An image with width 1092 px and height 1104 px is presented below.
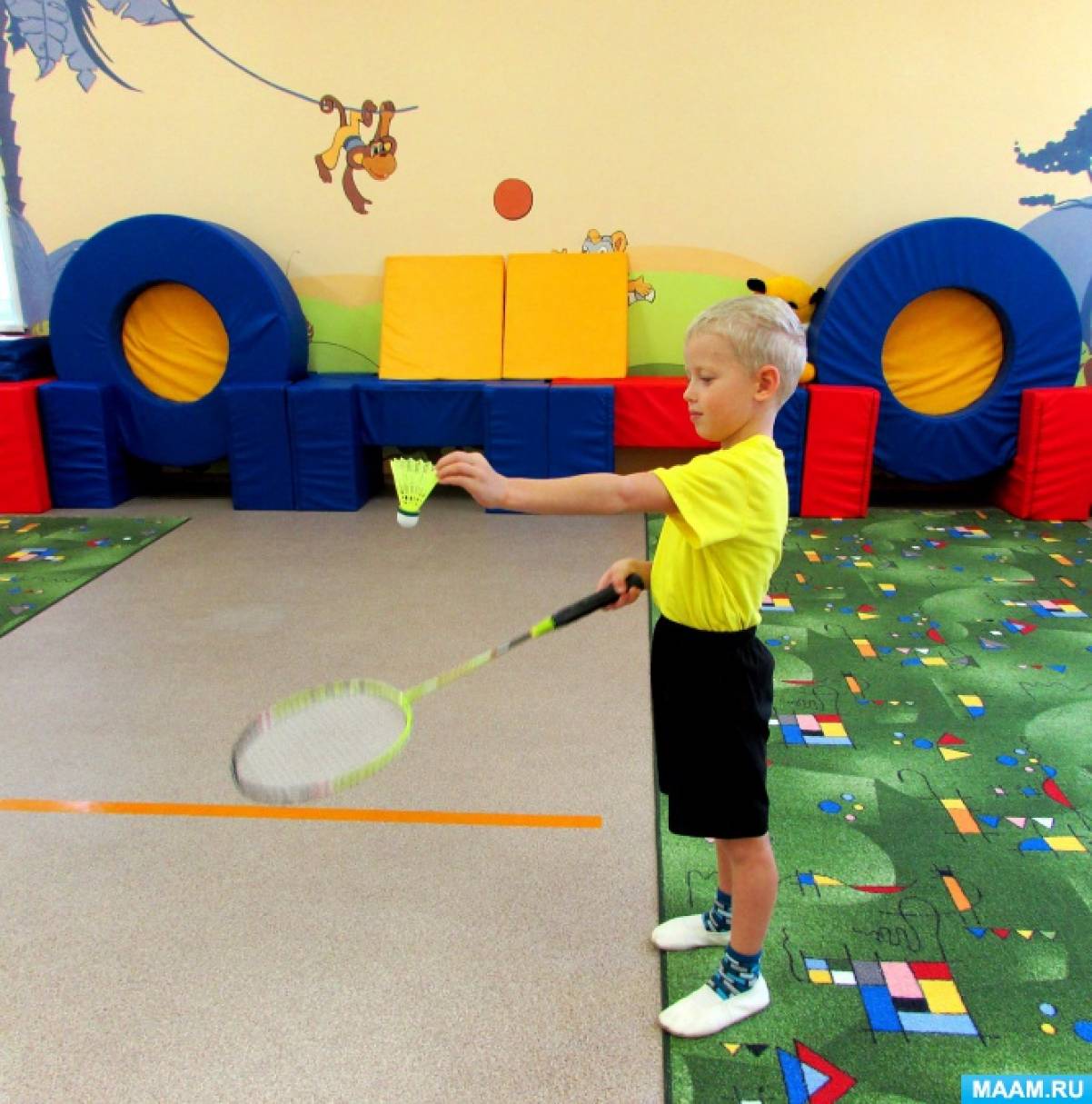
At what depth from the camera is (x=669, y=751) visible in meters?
1.78

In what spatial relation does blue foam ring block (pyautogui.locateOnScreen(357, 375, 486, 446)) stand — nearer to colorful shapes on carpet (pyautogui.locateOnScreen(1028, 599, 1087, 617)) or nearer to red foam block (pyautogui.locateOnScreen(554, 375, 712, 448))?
red foam block (pyautogui.locateOnScreen(554, 375, 712, 448))

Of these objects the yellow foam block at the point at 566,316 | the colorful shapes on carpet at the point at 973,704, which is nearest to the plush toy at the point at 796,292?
the yellow foam block at the point at 566,316

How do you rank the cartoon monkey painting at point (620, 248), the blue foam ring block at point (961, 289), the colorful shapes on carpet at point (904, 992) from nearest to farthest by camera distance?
the colorful shapes on carpet at point (904, 992)
the blue foam ring block at point (961, 289)
the cartoon monkey painting at point (620, 248)

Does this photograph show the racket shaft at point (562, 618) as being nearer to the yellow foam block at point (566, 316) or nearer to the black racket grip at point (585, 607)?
the black racket grip at point (585, 607)

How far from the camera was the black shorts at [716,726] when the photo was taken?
1.71 m

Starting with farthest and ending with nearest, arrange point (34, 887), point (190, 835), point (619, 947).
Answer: point (190, 835), point (34, 887), point (619, 947)

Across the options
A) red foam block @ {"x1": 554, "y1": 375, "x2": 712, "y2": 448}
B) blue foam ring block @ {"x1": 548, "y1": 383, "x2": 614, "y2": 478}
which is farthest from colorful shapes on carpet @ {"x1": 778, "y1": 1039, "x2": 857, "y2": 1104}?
red foam block @ {"x1": 554, "y1": 375, "x2": 712, "y2": 448}

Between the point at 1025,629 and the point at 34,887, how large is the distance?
3591 millimetres

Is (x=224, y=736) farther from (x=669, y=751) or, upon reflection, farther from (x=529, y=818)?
(x=669, y=751)

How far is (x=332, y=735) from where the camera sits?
189 cm

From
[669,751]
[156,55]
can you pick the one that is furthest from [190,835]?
[156,55]

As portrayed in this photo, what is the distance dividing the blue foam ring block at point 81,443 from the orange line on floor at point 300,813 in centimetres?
352

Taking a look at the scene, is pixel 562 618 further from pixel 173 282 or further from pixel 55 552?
pixel 173 282

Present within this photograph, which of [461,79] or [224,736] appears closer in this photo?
[224,736]
